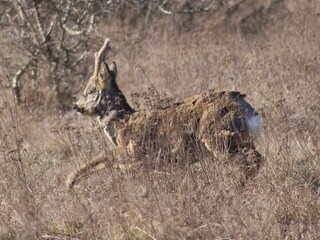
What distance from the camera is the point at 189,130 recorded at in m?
6.85

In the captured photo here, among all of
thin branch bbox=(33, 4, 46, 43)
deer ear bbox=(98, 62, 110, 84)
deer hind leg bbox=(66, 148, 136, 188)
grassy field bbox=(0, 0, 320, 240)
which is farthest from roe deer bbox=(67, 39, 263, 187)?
thin branch bbox=(33, 4, 46, 43)

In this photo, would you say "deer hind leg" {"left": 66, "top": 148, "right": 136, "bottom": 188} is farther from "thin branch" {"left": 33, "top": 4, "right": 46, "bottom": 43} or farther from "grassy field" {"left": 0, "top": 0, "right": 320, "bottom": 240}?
"thin branch" {"left": 33, "top": 4, "right": 46, "bottom": 43}

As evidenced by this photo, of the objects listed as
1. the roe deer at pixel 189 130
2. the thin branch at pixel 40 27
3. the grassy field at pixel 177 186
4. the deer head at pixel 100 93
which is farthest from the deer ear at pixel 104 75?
the thin branch at pixel 40 27

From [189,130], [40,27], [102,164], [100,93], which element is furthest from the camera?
[40,27]

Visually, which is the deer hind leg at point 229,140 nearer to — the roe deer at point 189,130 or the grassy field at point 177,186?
the roe deer at point 189,130

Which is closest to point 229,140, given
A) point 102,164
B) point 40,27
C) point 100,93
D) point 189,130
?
point 189,130

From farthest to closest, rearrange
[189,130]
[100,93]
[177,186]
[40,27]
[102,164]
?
1. [40,27]
2. [100,93]
3. [189,130]
4. [102,164]
5. [177,186]

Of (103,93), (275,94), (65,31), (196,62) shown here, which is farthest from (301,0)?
(103,93)

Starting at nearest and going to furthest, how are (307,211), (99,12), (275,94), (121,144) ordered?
(307,211)
(121,144)
(275,94)
(99,12)

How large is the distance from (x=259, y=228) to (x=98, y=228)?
1135mm

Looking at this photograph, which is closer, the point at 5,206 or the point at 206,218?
the point at 206,218

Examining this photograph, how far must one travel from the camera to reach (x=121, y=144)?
7090 millimetres

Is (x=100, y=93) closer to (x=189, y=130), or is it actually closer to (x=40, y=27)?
(x=189, y=130)

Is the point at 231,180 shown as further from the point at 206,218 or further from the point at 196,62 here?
the point at 196,62
